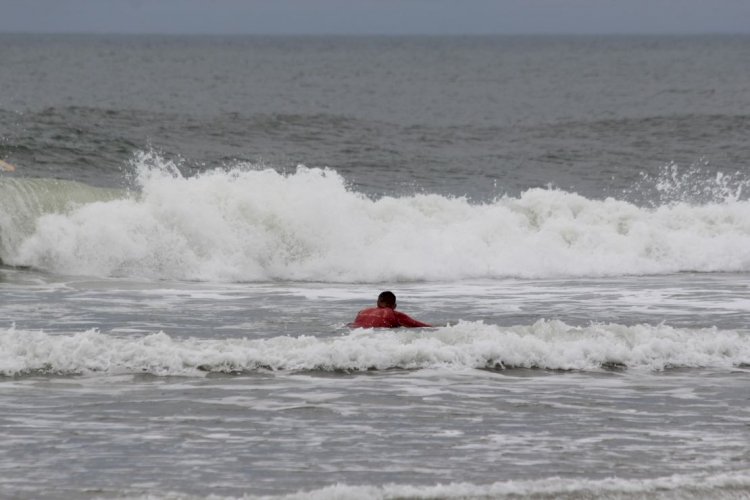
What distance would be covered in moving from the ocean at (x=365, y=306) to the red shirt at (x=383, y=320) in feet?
0.70

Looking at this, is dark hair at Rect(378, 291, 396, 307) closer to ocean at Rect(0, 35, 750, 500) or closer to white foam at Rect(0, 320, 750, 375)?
ocean at Rect(0, 35, 750, 500)

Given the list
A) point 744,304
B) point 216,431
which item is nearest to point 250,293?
point 744,304

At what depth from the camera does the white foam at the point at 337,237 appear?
18.0 metres

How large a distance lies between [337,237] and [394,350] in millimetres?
8020

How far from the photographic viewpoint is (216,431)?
8789mm

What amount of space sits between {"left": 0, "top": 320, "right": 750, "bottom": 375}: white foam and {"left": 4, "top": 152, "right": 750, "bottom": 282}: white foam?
19.8 ft

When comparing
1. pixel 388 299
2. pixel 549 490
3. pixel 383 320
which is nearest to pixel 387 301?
pixel 388 299

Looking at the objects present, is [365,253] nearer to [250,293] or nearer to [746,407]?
[250,293]

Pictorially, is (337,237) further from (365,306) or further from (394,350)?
(394,350)

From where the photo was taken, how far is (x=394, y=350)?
11148 mm

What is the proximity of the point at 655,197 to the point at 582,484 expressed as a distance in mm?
19488

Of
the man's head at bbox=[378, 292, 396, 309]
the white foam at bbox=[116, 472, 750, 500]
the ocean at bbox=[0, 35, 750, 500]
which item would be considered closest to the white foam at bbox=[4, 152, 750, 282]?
the ocean at bbox=[0, 35, 750, 500]

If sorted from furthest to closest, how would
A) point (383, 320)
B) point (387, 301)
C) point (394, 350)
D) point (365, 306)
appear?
point (365, 306), point (387, 301), point (383, 320), point (394, 350)

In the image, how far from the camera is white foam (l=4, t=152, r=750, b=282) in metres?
18.0
